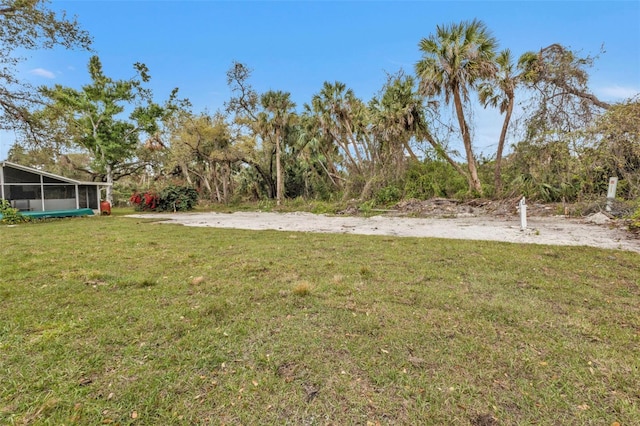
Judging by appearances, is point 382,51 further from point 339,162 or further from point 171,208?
point 171,208

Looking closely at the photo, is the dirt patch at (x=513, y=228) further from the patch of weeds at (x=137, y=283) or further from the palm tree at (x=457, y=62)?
the patch of weeds at (x=137, y=283)

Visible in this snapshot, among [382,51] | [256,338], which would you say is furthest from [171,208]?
[256,338]

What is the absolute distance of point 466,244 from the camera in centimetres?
532

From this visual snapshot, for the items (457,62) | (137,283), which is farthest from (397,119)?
(137,283)

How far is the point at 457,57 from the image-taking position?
40.5 ft

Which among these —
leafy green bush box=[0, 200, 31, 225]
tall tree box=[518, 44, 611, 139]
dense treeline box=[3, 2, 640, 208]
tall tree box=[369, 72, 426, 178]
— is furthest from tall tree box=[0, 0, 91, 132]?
tall tree box=[518, 44, 611, 139]

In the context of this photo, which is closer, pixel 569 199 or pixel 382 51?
pixel 569 199

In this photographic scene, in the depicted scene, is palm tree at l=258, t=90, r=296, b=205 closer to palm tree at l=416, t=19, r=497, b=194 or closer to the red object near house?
palm tree at l=416, t=19, r=497, b=194

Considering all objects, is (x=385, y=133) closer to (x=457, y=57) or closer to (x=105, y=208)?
(x=457, y=57)

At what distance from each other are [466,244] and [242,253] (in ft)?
13.2

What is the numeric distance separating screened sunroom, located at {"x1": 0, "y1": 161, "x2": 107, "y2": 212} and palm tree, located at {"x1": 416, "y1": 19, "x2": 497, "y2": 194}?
59.5 feet

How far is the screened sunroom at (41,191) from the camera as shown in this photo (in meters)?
13.0

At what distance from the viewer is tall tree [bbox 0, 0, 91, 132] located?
570 centimetres

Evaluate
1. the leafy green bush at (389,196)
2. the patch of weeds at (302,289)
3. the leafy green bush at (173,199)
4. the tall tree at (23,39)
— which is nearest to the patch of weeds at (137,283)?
the patch of weeds at (302,289)
